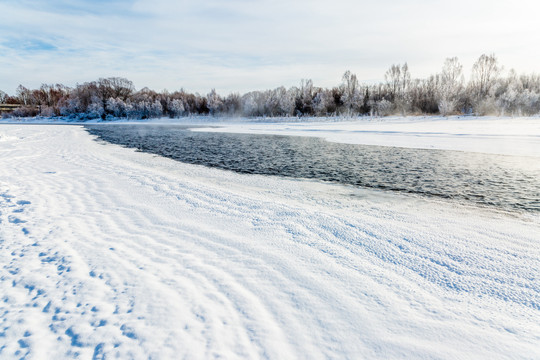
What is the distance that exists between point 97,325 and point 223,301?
48.4 inches

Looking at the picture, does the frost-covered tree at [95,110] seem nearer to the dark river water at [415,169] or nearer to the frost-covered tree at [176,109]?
the frost-covered tree at [176,109]

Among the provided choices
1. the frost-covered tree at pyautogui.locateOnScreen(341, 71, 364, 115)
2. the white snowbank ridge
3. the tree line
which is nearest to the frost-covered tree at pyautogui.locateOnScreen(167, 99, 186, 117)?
the tree line

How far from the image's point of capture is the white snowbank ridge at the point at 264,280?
2670 millimetres

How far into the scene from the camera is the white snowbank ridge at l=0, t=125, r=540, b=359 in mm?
2670

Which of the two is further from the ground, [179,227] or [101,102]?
[101,102]

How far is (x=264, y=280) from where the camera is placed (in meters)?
3.64

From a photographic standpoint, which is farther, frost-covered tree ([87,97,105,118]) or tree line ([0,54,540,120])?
frost-covered tree ([87,97,105,118])

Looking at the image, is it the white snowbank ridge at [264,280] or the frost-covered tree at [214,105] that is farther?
the frost-covered tree at [214,105]

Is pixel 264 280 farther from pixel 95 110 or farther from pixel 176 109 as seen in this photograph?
pixel 95 110

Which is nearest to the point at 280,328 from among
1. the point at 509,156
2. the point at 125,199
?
the point at 125,199

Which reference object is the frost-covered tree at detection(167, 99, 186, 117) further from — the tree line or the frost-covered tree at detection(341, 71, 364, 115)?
the frost-covered tree at detection(341, 71, 364, 115)

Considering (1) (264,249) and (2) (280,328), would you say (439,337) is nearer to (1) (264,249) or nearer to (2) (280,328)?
(2) (280,328)

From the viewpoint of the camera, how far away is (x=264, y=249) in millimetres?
4461

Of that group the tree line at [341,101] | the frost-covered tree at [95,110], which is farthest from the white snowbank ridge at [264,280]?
the frost-covered tree at [95,110]
